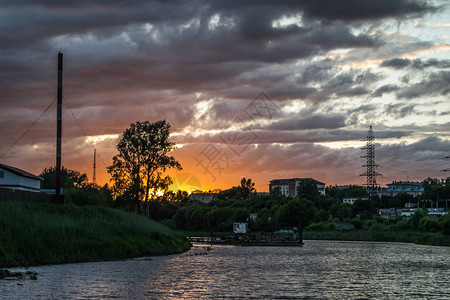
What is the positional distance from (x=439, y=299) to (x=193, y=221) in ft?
423

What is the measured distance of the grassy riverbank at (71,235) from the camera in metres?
A: 45.0

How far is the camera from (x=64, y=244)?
49.3m

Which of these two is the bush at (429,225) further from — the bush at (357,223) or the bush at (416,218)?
the bush at (357,223)

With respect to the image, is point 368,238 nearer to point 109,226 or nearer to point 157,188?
point 157,188

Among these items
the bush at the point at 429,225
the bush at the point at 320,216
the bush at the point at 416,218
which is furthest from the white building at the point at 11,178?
the bush at the point at 320,216

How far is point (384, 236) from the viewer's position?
438ft

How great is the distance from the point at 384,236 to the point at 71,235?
9668 cm

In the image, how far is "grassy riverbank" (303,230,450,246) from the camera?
115 meters

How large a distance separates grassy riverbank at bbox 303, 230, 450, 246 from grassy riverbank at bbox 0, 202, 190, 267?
6430cm

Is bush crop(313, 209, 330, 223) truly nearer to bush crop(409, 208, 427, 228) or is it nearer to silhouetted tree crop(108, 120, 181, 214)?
bush crop(409, 208, 427, 228)

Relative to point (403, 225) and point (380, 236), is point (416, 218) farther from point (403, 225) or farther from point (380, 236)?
point (380, 236)

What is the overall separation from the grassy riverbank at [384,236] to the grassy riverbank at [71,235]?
64.3 metres

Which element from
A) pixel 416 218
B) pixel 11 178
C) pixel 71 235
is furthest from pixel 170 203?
pixel 71 235

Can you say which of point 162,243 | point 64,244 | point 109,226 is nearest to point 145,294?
point 64,244
